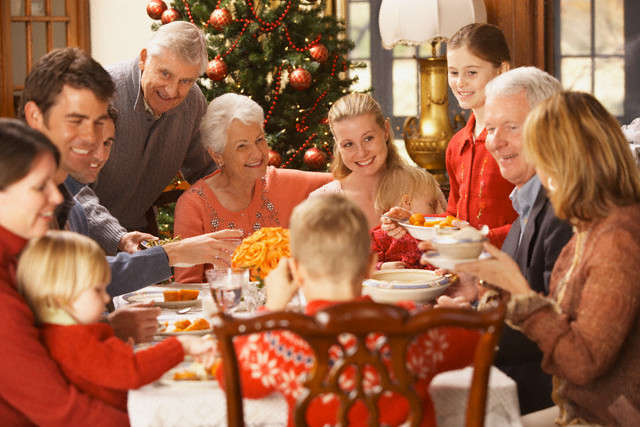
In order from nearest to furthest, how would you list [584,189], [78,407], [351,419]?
[351,419], [78,407], [584,189]

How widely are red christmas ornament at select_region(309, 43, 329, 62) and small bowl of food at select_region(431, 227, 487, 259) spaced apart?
2943 mm

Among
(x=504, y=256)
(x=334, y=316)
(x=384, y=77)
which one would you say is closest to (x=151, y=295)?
(x=504, y=256)

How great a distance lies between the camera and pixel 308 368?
1.38 meters

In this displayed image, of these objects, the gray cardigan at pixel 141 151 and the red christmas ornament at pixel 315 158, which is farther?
the red christmas ornament at pixel 315 158

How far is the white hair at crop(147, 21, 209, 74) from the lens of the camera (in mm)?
3258

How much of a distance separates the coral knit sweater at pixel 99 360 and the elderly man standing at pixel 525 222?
99 cm

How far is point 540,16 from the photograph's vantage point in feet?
18.6

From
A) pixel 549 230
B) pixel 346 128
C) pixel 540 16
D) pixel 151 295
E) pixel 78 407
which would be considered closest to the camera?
pixel 78 407

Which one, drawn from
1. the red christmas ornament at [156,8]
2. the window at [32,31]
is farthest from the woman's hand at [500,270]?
the window at [32,31]

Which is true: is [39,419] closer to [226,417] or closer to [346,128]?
[226,417]

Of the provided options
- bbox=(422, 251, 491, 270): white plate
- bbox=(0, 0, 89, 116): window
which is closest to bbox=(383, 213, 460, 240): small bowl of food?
bbox=(422, 251, 491, 270): white plate

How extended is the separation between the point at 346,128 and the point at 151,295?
3.91 feet

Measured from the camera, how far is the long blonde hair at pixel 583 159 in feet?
5.34

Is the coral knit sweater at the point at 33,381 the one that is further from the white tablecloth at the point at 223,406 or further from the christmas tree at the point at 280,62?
the christmas tree at the point at 280,62
